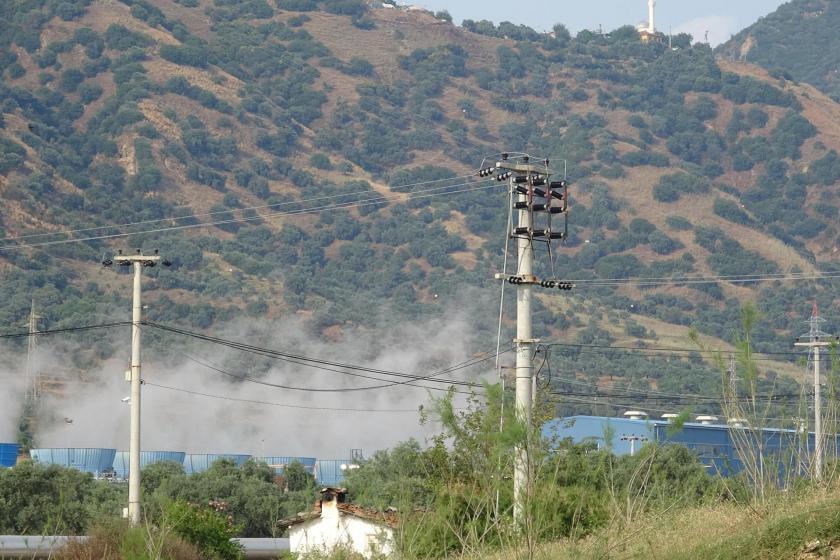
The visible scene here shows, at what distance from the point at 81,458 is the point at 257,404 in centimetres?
5425

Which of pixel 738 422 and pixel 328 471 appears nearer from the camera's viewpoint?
pixel 738 422

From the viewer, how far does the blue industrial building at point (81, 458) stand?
72438 mm

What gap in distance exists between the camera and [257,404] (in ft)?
421

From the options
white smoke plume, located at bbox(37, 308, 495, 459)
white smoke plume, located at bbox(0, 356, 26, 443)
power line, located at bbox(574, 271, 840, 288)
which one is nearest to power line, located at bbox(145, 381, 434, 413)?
white smoke plume, located at bbox(37, 308, 495, 459)

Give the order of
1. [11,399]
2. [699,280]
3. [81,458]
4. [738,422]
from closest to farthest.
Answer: [738,422], [81,458], [11,399], [699,280]

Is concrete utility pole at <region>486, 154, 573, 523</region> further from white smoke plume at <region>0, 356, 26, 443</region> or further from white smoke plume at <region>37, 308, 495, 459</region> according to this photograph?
white smoke plume at <region>0, 356, 26, 443</region>

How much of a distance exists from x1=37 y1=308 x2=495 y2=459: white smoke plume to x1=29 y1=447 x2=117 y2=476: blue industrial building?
30.7 m

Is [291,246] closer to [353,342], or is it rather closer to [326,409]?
[353,342]

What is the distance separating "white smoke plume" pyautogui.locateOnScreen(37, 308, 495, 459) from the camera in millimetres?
114625

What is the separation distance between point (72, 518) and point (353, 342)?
10277 centimetres

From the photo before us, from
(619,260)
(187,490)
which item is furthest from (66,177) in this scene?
(187,490)

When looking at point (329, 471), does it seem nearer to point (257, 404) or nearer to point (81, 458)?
point (81, 458)

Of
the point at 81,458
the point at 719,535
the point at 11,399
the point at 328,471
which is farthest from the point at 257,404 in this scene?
the point at 719,535

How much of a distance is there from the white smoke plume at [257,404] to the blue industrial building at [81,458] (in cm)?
3071
